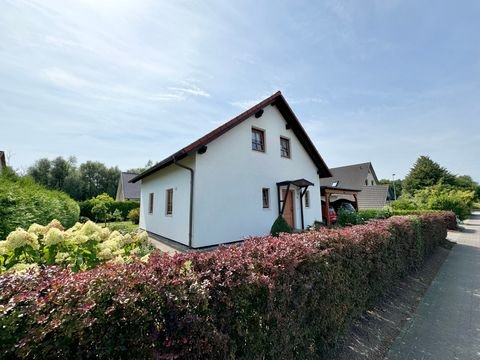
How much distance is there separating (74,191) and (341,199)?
3810cm

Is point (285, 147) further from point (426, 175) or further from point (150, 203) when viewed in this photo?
point (426, 175)

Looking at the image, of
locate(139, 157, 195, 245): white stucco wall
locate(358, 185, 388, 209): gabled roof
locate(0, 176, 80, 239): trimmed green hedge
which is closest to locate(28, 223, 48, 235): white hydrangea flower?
locate(0, 176, 80, 239): trimmed green hedge

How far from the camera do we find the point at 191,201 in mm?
8422

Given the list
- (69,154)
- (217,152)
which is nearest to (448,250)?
(217,152)

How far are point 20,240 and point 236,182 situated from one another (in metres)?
7.67

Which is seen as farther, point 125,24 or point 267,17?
point 267,17

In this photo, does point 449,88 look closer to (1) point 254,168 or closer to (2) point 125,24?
(1) point 254,168

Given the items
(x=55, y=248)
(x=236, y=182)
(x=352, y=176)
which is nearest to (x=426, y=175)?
(x=352, y=176)

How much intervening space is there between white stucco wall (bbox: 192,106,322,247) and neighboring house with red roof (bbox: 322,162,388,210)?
17272 millimetres

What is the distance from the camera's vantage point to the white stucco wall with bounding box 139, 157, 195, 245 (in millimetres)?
8914

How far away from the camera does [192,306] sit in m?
1.58

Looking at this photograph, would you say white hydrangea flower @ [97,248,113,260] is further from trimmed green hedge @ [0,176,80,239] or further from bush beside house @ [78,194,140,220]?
bush beside house @ [78,194,140,220]

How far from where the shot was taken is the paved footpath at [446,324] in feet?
10.3

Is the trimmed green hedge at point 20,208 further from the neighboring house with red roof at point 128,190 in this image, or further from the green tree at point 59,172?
the green tree at point 59,172
